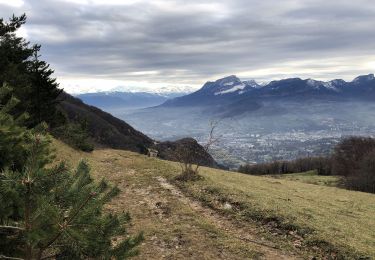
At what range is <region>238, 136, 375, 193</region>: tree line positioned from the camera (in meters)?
71.4

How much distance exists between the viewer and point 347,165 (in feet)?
310

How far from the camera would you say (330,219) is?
757 inches

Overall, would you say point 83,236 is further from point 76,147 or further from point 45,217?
point 76,147

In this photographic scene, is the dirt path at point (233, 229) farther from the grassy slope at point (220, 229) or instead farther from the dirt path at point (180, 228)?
the grassy slope at point (220, 229)

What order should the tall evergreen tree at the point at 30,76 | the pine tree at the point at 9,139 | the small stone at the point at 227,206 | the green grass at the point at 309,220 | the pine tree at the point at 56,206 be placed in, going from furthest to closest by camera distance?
the tall evergreen tree at the point at 30,76 → the small stone at the point at 227,206 → the green grass at the point at 309,220 → the pine tree at the point at 9,139 → the pine tree at the point at 56,206

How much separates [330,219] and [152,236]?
9.23 meters

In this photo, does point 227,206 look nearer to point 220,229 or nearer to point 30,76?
point 220,229

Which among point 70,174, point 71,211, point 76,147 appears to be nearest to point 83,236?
point 71,211

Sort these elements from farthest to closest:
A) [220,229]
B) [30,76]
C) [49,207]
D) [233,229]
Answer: [30,76]
[233,229]
[220,229]
[49,207]

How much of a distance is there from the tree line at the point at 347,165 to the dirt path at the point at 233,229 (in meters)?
58.5

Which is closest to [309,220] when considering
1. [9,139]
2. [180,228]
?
[180,228]

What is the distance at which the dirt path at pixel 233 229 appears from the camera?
13.6 metres

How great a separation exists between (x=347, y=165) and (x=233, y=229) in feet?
282

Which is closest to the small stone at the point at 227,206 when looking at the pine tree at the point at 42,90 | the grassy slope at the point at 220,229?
the grassy slope at the point at 220,229
